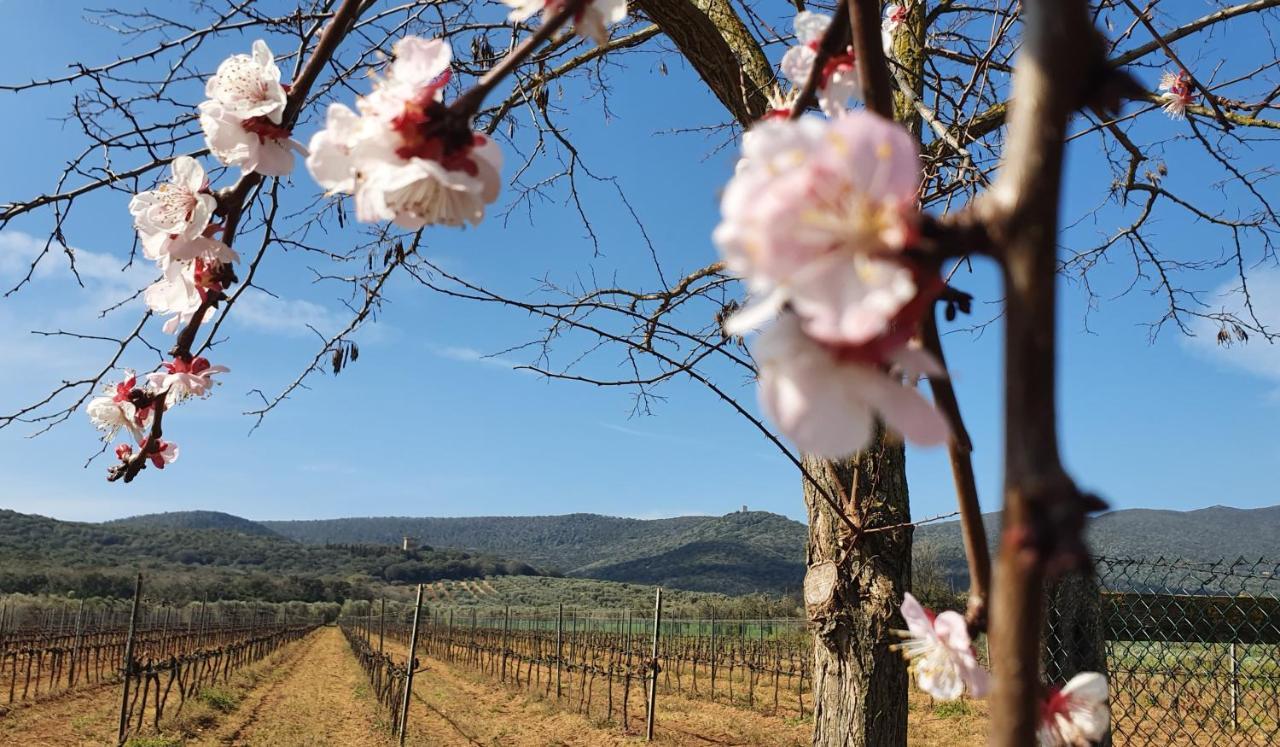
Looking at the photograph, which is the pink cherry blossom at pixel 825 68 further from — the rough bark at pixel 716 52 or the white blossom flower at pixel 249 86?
the rough bark at pixel 716 52

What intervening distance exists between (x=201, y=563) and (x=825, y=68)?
74.1 metres

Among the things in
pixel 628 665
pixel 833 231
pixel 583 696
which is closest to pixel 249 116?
pixel 833 231

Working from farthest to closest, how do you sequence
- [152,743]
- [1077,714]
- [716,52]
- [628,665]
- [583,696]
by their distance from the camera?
[583,696] → [628,665] → [152,743] → [716,52] → [1077,714]

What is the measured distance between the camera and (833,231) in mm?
304

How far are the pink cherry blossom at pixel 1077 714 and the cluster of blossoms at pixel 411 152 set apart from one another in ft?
1.54

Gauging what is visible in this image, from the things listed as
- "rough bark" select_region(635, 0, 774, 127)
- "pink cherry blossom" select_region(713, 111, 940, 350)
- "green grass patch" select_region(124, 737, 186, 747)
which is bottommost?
"green grass patch" select_region(124, 737, 186, 747)

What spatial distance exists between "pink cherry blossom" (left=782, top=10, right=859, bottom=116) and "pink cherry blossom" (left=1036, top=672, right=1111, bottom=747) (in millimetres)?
438

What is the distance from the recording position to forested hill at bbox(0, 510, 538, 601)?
137 ft

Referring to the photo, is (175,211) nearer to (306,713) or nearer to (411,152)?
(411,152)

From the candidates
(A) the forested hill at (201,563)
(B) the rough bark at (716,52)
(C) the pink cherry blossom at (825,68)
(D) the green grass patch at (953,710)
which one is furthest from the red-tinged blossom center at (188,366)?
(A) the forested hill at (201,563)

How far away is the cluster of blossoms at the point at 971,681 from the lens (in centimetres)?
50

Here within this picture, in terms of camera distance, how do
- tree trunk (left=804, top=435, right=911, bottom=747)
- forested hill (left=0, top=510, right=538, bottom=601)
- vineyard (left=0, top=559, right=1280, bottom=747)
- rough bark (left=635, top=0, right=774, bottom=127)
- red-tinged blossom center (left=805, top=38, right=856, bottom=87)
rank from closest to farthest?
1. red-tinged blossom center (left=805, top=38, right=856, bottom=87)
2. tree trunk (left=804, top=435, right=911, bottom=747)
3. rough bark (left=635, top=0, right=774, bottom=127)
4. vineyard (left=0, top=559, right=1280, bottom=747)
5. forested hill (left=0, top=510, right=538, bottom=601)

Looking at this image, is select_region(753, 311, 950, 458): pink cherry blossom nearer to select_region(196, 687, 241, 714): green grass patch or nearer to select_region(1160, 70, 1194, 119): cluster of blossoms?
select_region(1160, 70, 1194, 119): cluster of blossoms

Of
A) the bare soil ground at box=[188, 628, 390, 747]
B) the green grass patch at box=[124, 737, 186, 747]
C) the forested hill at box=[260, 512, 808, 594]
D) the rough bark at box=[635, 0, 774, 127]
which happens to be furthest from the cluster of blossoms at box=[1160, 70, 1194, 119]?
the forested hill at box=[260, 512, 808, 594]
